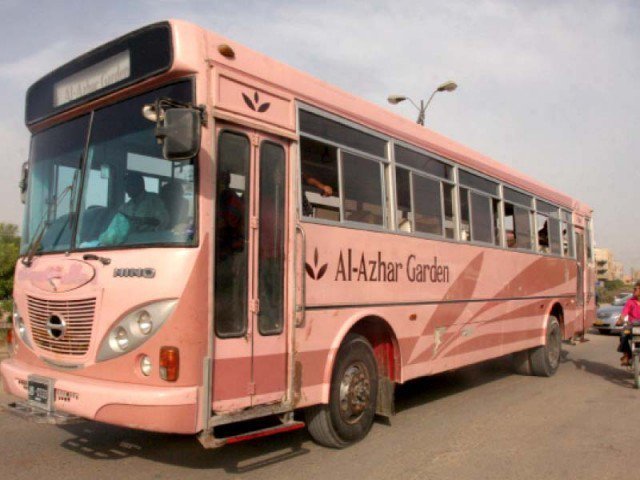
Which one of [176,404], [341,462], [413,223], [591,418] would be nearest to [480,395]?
[591,418]

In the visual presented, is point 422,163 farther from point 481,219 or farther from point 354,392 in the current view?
point 354,392

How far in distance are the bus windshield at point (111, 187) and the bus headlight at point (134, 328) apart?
1.55 feet

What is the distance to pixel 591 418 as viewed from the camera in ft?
23.7

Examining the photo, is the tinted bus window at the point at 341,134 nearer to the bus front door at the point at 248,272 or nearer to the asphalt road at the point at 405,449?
the bus front door at the point at 248,272

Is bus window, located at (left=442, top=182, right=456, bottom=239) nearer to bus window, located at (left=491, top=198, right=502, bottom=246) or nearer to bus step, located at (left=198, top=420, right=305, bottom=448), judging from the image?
bus window, located at (left=491, top=198, right=502, bottom=246)

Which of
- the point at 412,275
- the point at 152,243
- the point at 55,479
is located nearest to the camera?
the point at 152,243

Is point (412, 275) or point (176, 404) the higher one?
point (412, 275)

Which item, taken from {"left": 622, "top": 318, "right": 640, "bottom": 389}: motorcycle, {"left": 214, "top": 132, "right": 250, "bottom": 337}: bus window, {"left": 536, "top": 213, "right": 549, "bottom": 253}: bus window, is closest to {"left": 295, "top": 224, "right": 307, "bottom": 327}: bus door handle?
{"left": 214, "top": 132, "right": 250, "bottom": 337}: bus window

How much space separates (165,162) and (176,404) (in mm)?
1762

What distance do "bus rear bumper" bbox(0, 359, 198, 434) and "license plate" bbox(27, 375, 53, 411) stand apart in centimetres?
8

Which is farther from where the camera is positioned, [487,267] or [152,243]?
[487,267]

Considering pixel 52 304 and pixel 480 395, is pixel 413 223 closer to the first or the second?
pixel 480 395

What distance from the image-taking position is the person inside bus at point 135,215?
446 centimetres

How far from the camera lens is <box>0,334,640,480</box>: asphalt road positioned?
16.5 ft
